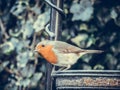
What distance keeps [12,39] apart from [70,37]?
531 millimetres

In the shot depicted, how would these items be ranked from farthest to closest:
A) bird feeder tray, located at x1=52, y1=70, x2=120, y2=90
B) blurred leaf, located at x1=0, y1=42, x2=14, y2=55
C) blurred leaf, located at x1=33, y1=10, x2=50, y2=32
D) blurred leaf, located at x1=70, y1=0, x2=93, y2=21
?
blurred leaf, located at x1=0, y1=42, x2=14, y2=55, blurred leaf, located at x1=33, y1=10, x2=50, y2=32, blurred leaf, located at x1=70, y1=0, x2=93, y2=21, bird feeder tray, located at x1=52, y1=70, x2=120, y2=90

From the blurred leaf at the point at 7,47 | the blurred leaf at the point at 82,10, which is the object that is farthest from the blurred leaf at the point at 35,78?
the blurred leaf at the point at 82,10

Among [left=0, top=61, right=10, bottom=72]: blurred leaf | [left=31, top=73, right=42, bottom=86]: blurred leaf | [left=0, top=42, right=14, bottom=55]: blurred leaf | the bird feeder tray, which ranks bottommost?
[left=31, top=73, right=42, bottom=86]: blurred leaf

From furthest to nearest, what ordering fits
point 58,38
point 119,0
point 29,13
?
point 29,13
point 119,0
point 58,38

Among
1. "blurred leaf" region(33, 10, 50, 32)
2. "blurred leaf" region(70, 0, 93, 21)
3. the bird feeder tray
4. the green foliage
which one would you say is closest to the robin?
the bird feeder tray

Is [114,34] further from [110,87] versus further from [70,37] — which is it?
[110,87]

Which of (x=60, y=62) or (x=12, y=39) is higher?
(x=60, y=62)

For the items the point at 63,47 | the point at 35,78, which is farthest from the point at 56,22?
the point at 35,78

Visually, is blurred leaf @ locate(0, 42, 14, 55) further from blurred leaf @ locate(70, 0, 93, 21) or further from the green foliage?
blurred leaf @ locate(70, 0, 93, 21)

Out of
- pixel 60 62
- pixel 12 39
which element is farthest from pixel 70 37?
pixel 60 62

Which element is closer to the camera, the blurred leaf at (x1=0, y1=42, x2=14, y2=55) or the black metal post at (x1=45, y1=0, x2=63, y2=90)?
the black metal post at (x1=45, y1=0, x2=63, y2=90)

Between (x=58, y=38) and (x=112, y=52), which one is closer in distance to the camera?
(x=58, y=38)

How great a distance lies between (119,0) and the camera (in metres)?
3.07

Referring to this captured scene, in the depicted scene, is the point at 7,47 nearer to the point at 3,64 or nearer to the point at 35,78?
the point at 3,64
